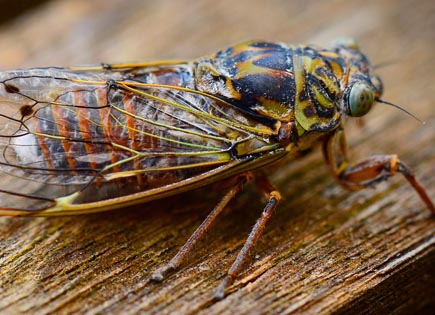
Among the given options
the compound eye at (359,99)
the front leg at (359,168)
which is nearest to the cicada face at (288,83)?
the compound eye at (359,99)

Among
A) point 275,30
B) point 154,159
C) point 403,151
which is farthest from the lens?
point 275,30

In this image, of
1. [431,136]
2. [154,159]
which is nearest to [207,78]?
[154,159]

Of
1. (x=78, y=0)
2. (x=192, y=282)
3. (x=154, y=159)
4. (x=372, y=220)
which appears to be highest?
(x=78, y=0)

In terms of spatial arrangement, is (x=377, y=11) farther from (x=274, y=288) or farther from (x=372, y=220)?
(x=274, y=288)

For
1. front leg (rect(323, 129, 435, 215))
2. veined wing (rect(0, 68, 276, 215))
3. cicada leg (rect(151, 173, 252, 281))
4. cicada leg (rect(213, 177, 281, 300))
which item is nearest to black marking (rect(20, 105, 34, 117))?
veined wing (rect(0, 68, 276, 215))

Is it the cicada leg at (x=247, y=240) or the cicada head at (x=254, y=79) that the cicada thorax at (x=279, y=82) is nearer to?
the cicada head at (x=254, y=79)

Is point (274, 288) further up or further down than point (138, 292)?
further down
